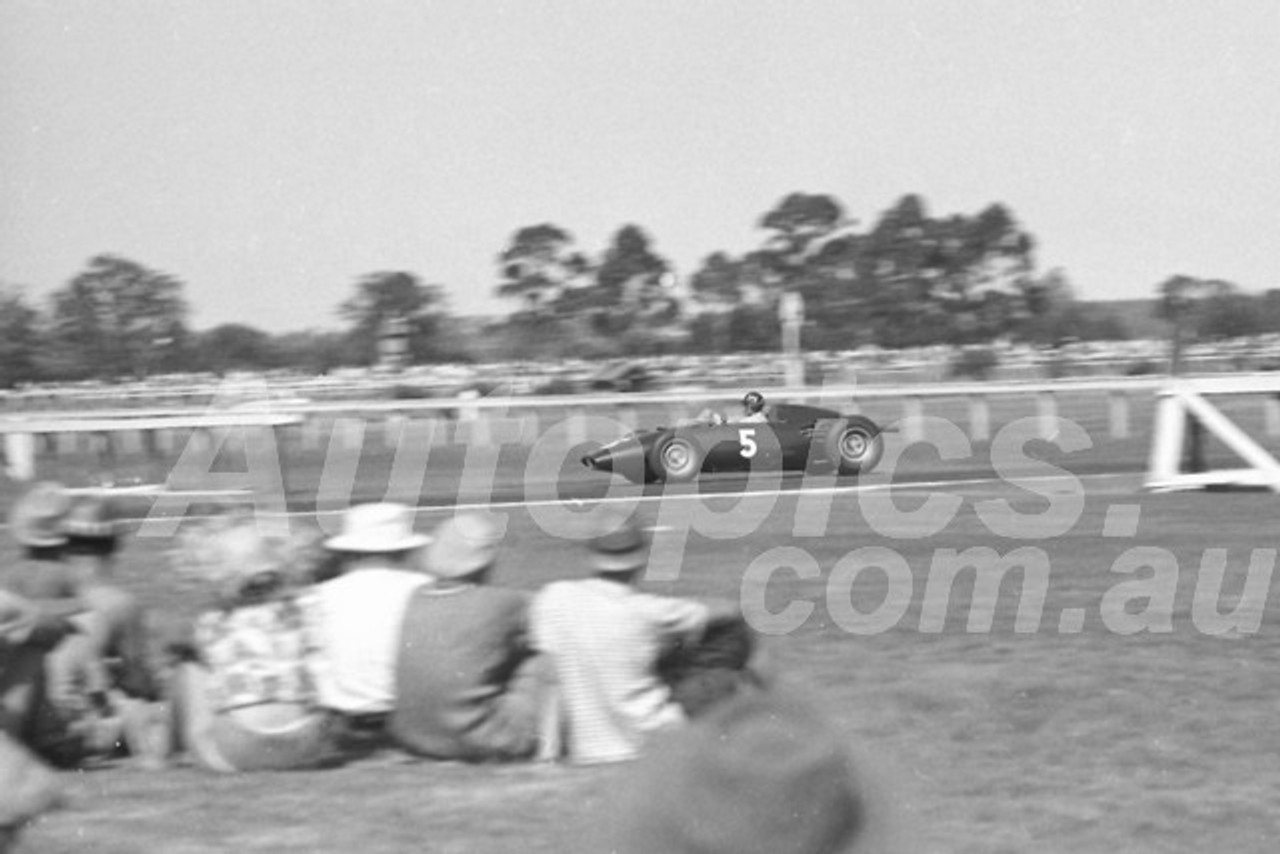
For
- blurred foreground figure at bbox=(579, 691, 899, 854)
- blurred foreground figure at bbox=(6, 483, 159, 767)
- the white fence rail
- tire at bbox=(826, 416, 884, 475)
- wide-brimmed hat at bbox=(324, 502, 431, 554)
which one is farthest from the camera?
the white fence rail

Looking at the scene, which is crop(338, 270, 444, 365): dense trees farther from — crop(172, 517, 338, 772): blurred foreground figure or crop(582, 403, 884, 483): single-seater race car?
crop(172, 517, 338, 772): blurred foreground figure

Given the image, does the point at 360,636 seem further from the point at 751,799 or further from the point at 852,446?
the point at 852,446

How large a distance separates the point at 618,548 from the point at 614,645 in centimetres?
35

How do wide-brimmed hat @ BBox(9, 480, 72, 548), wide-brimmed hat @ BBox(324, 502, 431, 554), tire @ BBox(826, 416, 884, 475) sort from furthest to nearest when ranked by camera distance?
tire @ BBox(826, 416, 884, 475), wide-brimmed hat @ BBox(324, 502, 431, 554), wide-brimmed hat @ BBox(9, 480, 72, 548)

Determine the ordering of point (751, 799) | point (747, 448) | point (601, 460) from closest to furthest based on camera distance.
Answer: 1. point (751, 799)
2. point (601, 460)
3. point (747, 448)

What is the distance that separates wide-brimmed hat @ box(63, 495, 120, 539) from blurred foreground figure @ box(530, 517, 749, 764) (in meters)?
1.92

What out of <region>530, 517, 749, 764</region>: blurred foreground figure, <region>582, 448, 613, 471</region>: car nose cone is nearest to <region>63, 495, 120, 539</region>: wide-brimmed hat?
<region>530, 517, 749, 764</region>: blurred foreground figure

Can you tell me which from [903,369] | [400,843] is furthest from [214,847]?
[903,369]

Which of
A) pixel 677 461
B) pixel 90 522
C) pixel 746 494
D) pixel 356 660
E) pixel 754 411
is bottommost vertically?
pixel 746 494

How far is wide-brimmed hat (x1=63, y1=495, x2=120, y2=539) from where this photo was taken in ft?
28.0

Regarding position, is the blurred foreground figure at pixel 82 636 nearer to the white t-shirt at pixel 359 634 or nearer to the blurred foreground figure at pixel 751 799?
the white t-shirt at pixel 359 634

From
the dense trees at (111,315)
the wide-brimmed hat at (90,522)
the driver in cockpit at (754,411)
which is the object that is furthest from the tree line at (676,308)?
the wide-brimmed hat at (90,522)

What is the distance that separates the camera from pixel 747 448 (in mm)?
23156

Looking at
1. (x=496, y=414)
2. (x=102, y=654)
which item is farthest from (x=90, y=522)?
(x=496, y=414)
